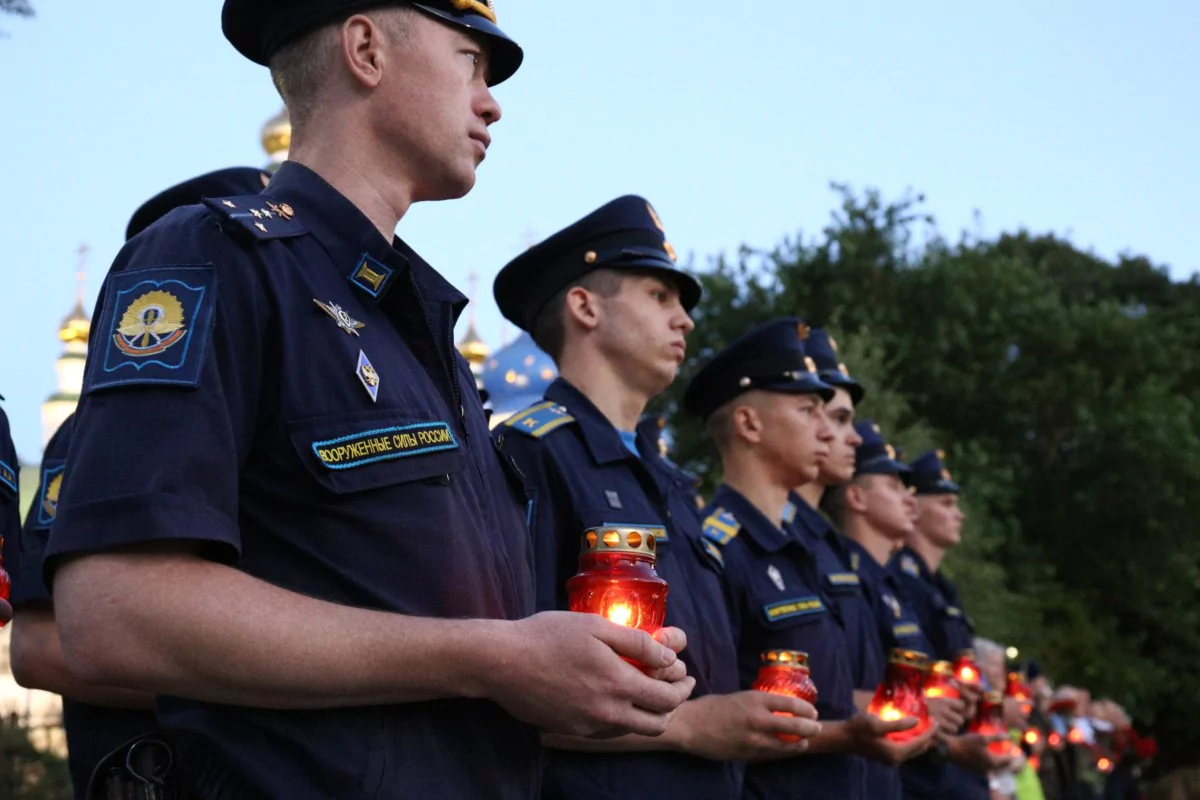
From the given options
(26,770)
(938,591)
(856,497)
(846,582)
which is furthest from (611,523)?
(938,591)

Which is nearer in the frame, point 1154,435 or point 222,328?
point 222,328

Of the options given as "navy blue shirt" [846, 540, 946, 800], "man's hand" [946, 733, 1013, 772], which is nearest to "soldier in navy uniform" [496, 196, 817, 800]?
"man's hand" [946, 733, 1013, 772]

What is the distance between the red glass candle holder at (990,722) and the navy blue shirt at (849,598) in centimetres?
99

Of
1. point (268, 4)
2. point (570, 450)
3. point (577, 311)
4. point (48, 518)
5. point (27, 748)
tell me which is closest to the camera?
point (268, 4)

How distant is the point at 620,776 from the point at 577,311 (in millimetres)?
1715

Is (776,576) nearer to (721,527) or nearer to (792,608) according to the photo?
(792,608)

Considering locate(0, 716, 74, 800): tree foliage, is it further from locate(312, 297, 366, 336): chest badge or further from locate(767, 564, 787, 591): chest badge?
locate(312, 297, 366, 336): chest badge

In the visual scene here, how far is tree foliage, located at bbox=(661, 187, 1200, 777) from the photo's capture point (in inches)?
1111

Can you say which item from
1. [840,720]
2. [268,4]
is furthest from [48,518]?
[840,720]

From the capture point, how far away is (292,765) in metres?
2.40

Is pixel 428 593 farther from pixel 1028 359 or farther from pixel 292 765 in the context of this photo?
pixel 1028 359

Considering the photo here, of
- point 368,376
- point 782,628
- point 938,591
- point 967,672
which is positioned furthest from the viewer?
point 938,591

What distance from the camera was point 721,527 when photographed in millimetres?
6363

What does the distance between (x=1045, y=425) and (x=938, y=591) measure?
68.9 ft
